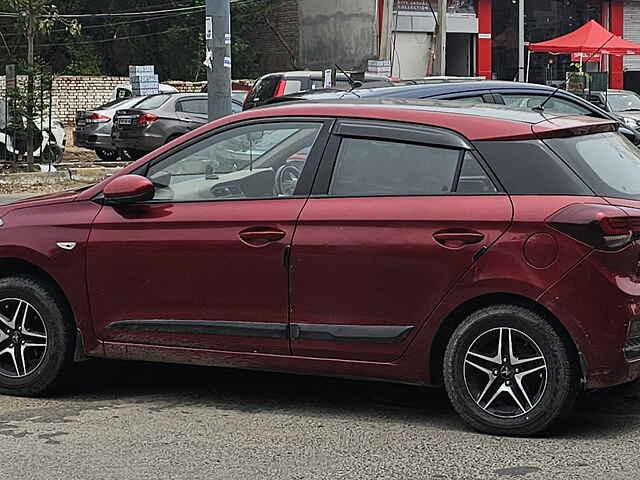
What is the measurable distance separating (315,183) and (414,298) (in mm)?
807

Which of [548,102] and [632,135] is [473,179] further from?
[632,135]

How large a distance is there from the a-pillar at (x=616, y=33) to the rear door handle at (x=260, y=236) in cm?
4087

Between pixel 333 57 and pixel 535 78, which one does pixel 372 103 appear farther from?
pixel 535 78

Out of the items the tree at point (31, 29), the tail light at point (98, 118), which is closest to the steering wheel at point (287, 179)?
the tree at point (31, 29)

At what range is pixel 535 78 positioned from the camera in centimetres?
4481

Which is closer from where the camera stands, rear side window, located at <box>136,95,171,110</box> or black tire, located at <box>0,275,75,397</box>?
black tire, located at <box>0,275,75,397</box>

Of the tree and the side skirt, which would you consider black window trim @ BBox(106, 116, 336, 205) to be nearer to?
the side skirt

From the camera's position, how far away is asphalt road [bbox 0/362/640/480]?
17.0 feet

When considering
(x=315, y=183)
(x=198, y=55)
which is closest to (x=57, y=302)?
(x=315, y=183)

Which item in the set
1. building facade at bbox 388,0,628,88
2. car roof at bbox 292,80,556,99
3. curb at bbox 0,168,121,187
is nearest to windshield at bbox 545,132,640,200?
car roof at bbox 292,80,556,99

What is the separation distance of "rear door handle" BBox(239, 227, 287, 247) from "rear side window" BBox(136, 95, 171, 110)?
699 inches

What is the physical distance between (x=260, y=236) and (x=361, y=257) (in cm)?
56

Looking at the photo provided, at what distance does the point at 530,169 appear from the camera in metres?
5.59

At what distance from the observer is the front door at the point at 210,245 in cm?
595
